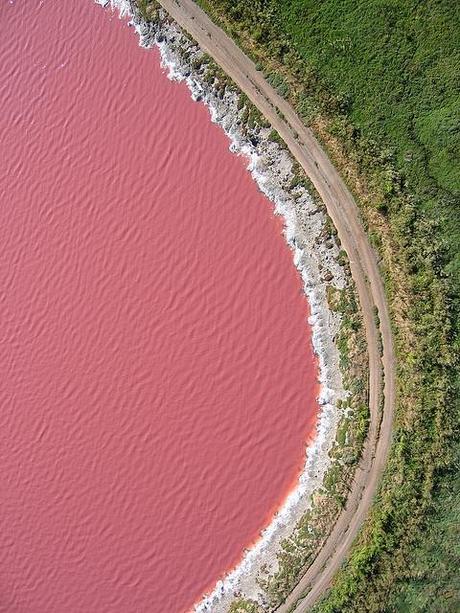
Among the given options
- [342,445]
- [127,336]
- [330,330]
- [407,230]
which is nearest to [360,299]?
[330,330]

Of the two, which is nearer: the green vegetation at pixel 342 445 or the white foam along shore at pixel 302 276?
the green vegetation at pixel 342 445

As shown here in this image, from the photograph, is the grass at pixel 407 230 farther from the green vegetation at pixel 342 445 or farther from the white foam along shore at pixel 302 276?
the white foam along shore at pixel 302 276

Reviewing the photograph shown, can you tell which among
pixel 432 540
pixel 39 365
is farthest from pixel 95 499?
pixel 432 540

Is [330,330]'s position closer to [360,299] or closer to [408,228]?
[360,299]

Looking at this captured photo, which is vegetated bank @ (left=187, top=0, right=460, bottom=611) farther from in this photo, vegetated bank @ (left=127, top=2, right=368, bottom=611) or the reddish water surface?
the reddish water surface

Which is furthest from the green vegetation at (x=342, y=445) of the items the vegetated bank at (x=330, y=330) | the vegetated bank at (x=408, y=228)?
the vegetated bank at (x=408, y=228)

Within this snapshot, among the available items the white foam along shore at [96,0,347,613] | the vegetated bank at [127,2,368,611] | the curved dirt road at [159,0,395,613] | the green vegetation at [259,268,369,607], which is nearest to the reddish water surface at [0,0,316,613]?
the white foam along shore at [96,0,347,613]

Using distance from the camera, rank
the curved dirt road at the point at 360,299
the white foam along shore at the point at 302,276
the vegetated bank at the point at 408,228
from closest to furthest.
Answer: the vegetated bank at the point at 408,228 < the curved dirt road at the point at 360,299 < the white foam along shore at the point at 302,276
